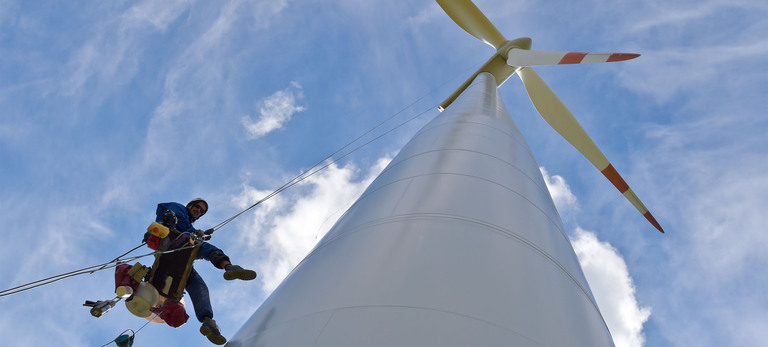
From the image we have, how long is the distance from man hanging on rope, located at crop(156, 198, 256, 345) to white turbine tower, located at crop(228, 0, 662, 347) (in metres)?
1.79

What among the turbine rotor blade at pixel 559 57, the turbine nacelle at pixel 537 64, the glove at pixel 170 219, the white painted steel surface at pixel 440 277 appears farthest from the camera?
the turbine nacelle at pixel 537 64

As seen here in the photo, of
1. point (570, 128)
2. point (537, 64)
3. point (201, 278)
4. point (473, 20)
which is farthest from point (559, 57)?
point (201, 278)

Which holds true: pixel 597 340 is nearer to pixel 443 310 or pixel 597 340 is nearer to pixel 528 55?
pixel 443 310

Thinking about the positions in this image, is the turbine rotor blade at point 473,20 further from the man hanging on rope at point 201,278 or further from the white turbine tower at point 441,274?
the man hanging on rope at point 201,278

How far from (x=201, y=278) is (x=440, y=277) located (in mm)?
4262

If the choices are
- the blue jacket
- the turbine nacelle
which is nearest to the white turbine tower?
the blue jacket

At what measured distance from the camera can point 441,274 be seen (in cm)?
345

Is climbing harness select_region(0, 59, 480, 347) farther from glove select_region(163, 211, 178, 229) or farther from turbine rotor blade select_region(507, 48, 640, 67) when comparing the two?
turbine rotor blade select_region(507, 48, 640, 67)

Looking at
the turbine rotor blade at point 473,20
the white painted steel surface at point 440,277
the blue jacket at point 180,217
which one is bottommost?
the white painted steel surface at point 440,277

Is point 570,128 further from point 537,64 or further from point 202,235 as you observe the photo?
point 202,235

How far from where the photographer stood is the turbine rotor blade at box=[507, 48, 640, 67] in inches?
361

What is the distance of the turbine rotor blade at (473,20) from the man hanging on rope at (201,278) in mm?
11204

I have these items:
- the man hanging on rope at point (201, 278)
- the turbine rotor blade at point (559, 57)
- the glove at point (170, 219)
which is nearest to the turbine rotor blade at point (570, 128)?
the turbine rotor blade at point (559, 57)

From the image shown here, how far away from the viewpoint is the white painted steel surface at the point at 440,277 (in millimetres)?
3025
